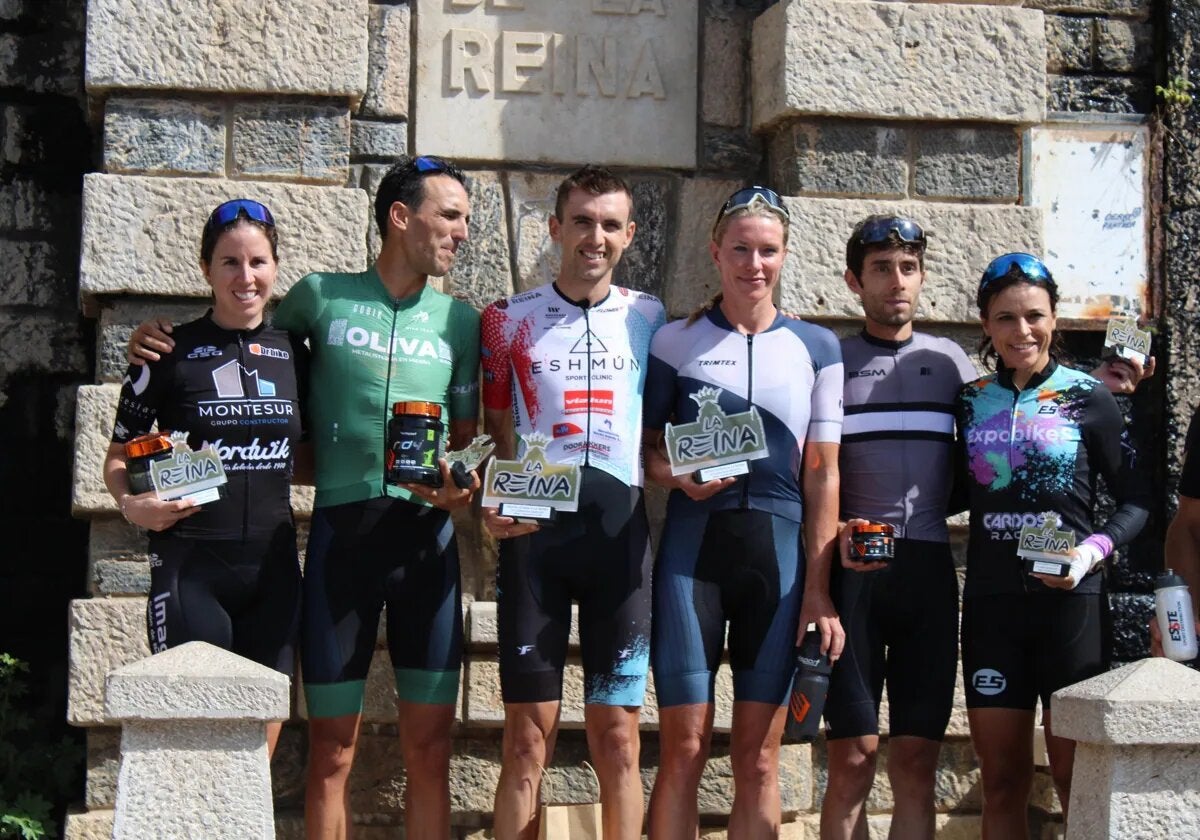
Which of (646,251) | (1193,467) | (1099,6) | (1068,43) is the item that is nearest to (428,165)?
(646,251)

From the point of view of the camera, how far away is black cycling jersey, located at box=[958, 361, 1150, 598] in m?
5.00

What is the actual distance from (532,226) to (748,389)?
143 cm

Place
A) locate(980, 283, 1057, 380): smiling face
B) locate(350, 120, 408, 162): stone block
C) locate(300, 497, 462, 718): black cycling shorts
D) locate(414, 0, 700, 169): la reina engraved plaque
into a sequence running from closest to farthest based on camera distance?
locate(300, 497, 462, 718): black cycling shorts
locate(980, 283, 1057, 380): smiling face
locate(350, 120, 408, 162): stone block
locate(414, 0, 700, 169): la reina engraved plaque

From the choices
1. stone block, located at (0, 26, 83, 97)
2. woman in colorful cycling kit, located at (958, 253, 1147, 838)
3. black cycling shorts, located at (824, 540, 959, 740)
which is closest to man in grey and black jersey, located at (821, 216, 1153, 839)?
black cycling shorts, located at (824, 540, 959, 740)

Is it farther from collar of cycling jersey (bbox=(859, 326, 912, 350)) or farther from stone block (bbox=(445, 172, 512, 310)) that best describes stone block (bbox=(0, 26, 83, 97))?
collar of cycling jersey (bbox=(859, 326, 912, 350))

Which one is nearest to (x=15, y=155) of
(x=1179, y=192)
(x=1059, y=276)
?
(x=1059, y=276)

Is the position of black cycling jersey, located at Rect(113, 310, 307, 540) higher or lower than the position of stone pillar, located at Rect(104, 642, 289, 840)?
higher

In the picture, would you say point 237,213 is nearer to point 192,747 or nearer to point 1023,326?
point 192,747

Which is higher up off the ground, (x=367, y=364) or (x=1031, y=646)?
(x=367, y=364)

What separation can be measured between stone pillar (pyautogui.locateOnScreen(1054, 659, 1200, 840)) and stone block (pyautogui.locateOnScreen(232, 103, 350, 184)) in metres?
3.00

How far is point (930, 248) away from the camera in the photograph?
19.7 feet

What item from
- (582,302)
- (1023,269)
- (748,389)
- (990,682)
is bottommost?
(990,682)

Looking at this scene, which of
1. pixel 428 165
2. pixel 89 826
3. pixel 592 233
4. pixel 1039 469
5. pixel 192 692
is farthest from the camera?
pixel 89 826

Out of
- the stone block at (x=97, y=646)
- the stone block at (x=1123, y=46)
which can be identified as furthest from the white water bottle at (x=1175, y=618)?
the stone block at (x=97, y=646)
